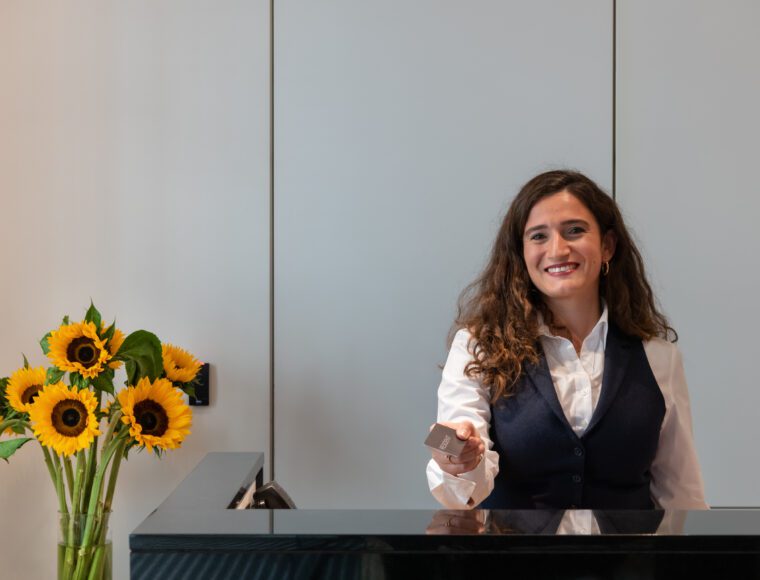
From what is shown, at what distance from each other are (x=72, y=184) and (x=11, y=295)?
0.36 metres

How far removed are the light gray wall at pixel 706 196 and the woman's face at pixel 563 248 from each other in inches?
25.2

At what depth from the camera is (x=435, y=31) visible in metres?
2.49

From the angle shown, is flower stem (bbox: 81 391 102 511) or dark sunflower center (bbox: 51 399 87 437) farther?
flower stem (bbox: 81 391 102 511)

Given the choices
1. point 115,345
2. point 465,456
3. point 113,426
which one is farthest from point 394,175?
point 465,456

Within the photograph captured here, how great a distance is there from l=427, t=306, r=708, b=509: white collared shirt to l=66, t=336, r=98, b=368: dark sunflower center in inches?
31.2

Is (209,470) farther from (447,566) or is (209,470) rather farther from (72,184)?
(72,184)

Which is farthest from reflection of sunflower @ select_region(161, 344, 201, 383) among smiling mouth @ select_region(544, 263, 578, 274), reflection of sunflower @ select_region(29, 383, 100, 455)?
smiling mouth @ select_region(544, 263, 578, 274)

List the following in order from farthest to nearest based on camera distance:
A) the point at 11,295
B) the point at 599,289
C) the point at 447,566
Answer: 1. the point at 11,295
2. the point at 599,289
3. the point at 447,566

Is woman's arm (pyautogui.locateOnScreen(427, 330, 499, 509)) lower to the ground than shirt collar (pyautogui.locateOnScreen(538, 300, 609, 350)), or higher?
lower

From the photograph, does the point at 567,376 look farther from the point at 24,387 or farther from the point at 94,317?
the point at 24,387

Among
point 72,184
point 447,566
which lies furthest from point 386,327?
point 447,566

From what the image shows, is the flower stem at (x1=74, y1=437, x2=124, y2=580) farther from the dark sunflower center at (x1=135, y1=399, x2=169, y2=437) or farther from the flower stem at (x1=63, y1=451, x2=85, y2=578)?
the dark sunflower center at (x1=135, y1=399, x2=169, y2=437)

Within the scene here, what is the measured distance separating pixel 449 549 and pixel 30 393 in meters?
1.43

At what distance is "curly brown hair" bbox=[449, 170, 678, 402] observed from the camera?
6.15ft
